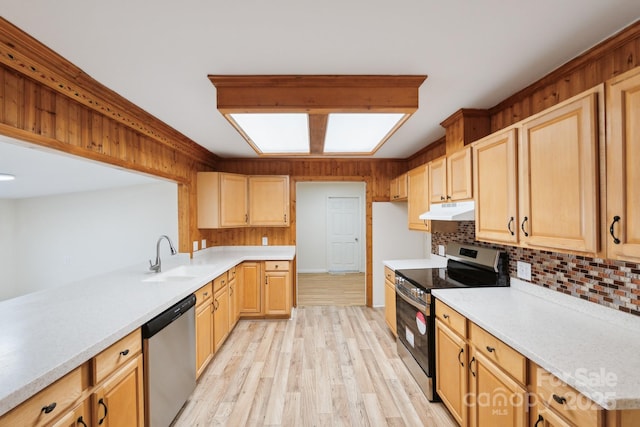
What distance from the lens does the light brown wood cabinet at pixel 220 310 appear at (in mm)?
2660

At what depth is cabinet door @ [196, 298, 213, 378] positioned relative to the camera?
2.28 meters

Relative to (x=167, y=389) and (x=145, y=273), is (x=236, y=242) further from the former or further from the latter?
(x=167, y=389)

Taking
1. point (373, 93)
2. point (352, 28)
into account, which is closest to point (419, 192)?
point (373, 93)

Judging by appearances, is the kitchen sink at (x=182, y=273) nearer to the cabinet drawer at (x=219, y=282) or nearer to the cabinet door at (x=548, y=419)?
the cabinet drawer at (x=219, y=282)

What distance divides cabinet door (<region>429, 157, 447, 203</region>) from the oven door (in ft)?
3.45

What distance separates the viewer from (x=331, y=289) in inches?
206

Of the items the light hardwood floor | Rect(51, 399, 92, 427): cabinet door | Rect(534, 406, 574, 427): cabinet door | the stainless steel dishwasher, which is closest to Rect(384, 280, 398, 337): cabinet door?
the light hardwood floor

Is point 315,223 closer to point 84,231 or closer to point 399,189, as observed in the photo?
point 399,189

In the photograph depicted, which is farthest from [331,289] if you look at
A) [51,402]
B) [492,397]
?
[51,402]

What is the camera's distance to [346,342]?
3020 mm

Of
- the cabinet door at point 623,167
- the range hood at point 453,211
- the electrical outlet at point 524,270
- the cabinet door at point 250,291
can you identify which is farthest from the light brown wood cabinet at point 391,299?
the cabinet door at point 623,167

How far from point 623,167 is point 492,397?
128cm

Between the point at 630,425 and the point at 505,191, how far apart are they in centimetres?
123

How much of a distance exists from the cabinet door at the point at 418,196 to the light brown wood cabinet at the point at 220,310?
7.85 feet
